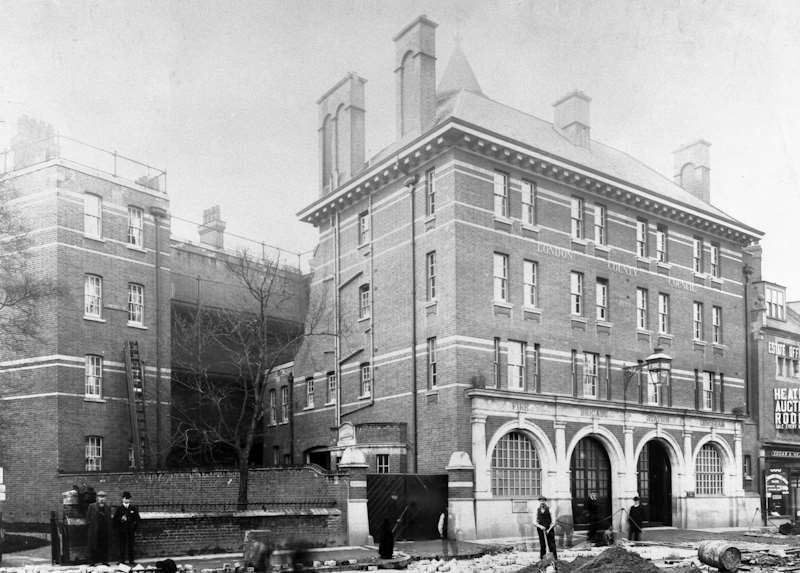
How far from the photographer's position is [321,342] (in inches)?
1558

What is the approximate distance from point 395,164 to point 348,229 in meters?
5.19

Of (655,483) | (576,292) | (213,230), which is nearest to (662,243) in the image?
(576,292)

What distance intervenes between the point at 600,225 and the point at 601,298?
3049 mm

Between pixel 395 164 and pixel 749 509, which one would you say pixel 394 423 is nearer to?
pixel 395 164

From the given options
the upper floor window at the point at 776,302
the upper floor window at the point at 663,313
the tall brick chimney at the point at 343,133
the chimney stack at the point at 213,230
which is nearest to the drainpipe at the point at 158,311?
the tall brick chimney at the point at 343,133

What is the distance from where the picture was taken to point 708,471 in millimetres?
39656

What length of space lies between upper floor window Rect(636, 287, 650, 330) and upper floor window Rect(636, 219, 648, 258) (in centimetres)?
159

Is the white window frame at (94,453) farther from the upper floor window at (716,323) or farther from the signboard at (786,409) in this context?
the signboard at (786,409)

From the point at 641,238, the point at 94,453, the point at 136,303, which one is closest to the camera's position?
the point at 94,453

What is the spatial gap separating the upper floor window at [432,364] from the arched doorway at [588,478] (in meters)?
6.54

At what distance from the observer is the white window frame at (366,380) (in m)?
35.7

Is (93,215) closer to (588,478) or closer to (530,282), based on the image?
(530,282)

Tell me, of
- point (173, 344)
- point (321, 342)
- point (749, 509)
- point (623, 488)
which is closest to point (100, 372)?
point (173, 344)

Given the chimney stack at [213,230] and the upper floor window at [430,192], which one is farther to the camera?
the chimney stack at [213,230]
